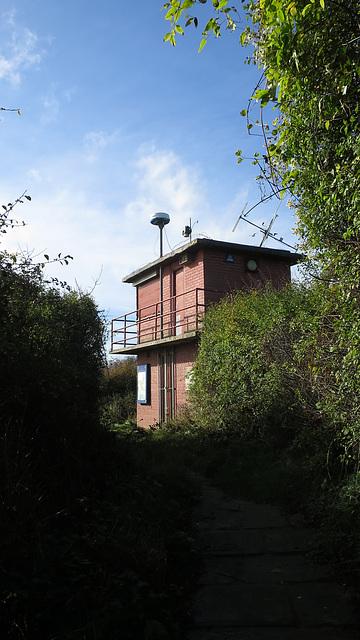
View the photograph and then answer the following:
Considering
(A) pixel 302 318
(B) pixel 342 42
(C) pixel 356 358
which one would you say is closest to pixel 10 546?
(C) pixel 356 358

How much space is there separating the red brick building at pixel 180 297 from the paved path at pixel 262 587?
24.9 feet

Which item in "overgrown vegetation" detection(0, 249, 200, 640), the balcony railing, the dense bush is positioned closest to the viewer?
"overgrown vegetation" detection(0, 249, 200, 640)

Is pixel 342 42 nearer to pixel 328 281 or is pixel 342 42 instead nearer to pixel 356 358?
pixel 328 281

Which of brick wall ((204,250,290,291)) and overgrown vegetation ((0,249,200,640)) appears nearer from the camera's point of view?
overgrown vegetation ((0,249,200,640))

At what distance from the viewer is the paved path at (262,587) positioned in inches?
129

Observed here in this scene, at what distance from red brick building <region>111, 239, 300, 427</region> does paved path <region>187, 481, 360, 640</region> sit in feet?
24.9

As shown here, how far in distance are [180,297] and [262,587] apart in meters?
13.0

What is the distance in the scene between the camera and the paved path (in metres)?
3.27

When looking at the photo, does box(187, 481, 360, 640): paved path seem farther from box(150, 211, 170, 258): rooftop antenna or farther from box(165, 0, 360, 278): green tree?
box(150, 211, 170, 258): rooftop antenna

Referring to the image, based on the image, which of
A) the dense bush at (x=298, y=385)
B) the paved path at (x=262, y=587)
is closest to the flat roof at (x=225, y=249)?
the dense bush at (x=298, y=385)

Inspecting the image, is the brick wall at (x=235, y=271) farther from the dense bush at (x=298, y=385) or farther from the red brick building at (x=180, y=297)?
the dense bush at (x=298, y=385)

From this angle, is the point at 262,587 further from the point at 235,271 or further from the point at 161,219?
the point at 161,219

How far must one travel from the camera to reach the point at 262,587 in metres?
3.93

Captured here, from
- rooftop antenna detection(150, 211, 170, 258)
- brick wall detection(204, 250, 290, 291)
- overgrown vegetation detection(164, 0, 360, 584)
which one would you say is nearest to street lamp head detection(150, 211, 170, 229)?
rooftop antenna detection(150, 211, 170, 258)
